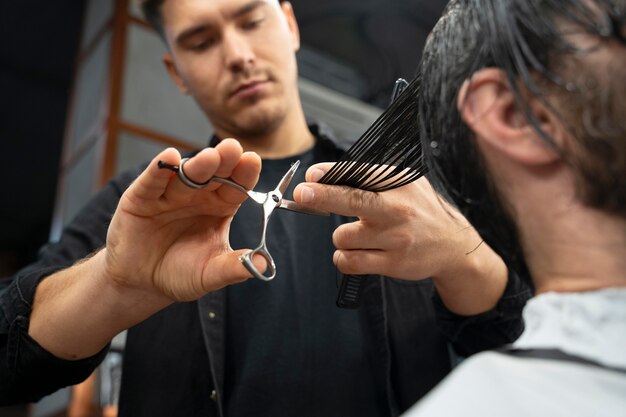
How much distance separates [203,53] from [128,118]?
2.05 metres

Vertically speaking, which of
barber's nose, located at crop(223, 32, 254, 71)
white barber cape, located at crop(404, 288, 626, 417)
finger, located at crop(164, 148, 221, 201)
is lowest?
barber's nose, located at crop(223, 32, 254, 71)

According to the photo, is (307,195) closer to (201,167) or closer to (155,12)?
(201,167)

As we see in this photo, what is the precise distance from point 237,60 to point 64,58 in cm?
369

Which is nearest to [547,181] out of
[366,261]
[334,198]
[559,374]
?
[559,374]

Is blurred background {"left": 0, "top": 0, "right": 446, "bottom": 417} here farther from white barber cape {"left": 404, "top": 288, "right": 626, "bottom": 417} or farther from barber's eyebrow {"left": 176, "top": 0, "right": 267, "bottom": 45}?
white barber cape {"left": 404, "top": 288, "right": 626, "bottom": 417}

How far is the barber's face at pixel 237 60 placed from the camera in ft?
6.64

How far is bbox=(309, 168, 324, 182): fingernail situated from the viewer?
129cm

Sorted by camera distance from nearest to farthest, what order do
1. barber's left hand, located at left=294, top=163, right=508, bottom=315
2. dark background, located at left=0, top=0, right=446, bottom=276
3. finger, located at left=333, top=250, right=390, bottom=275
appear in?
barber's left hand, located at left=294, top=163, right=508, bottom=315 < finger, located at left=333, top=250, right=390, bottom=275 < dark background, located at left=0, top=0, right=446, bottom=276

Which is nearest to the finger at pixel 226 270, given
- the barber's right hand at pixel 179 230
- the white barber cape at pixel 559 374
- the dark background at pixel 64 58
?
the barber's right hand at pixel 179 230

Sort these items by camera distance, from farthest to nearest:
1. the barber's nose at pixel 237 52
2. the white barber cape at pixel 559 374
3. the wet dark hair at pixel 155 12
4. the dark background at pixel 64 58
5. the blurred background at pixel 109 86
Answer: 1. the dark background at pixel 64 58
2. the blurred background at pixel 109 86
3. the wet dark hair at pixel 155 12
4. the barber's nose at pixel 237 52
5. the white barber cape at pixel 559 374

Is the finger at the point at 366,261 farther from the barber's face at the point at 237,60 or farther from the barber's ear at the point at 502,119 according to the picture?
the barber's face at the point at 237,60

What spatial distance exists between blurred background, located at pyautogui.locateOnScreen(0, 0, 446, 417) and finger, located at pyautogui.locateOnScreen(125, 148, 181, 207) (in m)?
2.51

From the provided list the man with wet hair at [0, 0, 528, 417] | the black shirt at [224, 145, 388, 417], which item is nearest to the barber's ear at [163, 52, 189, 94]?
the man with wet hair at [0, 0, 528, 417]

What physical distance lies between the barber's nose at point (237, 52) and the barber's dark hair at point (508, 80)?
3.11ft
